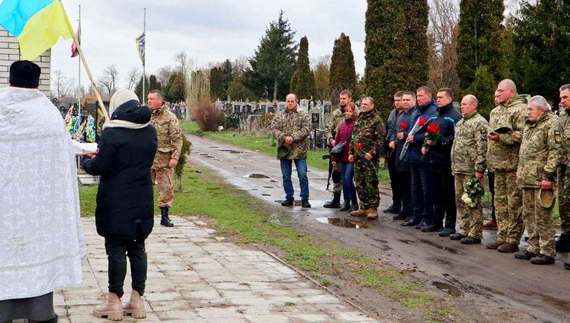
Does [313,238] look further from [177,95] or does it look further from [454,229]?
[177,95]

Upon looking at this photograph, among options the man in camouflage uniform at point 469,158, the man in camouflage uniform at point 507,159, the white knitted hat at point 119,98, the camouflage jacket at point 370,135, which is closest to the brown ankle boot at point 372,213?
the camouflage jacket at point 370,135

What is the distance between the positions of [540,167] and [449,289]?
217 cm

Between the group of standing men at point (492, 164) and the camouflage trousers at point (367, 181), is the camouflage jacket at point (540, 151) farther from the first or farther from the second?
the camouflage trousers at point (367, 181)

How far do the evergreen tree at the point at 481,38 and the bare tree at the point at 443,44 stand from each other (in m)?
15.4

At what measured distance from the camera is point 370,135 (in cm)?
1202

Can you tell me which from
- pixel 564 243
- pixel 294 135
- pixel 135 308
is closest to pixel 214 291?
pixel 135 308

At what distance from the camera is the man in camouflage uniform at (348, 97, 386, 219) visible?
472 inches

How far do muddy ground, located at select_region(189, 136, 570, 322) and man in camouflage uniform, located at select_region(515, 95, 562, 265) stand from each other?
0.86ft

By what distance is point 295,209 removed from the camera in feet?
42.9

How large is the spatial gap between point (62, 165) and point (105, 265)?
271 centimetres

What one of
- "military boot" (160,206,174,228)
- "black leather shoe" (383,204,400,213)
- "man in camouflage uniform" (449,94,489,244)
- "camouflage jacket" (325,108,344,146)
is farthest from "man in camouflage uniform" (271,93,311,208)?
"man in camouflage uniform" (449,94,489,244)

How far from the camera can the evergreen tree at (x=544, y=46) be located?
67.2 ft

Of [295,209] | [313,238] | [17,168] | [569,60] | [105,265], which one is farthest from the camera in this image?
[569,60]

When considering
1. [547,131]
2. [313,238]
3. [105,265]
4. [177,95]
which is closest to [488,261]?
[547,131]
